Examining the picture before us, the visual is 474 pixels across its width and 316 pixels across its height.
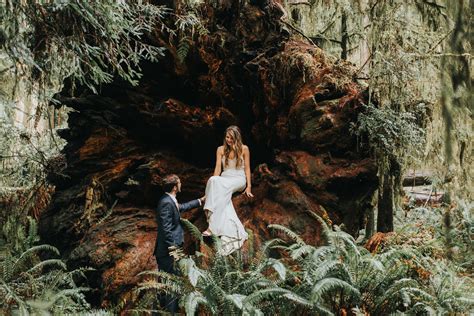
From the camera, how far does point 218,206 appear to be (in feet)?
22.2

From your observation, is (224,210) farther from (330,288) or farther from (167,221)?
(330,288)

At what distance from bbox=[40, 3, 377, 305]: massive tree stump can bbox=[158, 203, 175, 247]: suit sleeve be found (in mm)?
1185

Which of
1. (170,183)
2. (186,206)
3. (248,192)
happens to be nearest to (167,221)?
(170,183)

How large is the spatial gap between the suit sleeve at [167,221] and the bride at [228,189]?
907 millimetres

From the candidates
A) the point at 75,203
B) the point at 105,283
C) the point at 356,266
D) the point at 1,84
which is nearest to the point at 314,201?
the point at 356,266

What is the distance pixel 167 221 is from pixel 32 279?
2.02m

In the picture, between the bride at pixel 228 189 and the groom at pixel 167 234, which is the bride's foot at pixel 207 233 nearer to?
the bride at pixel 228 189

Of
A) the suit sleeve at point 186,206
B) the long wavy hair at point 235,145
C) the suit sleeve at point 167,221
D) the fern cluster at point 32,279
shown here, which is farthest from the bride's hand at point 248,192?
the fern cluster at point 32,279

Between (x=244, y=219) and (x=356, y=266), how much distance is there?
243cm

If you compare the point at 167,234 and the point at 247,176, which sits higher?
the point at 247,176

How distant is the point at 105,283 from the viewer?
6.46 metres

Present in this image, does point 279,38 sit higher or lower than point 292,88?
higher

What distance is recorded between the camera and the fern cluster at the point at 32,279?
5281mm

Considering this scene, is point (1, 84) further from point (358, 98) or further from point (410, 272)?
point (410, 272)
